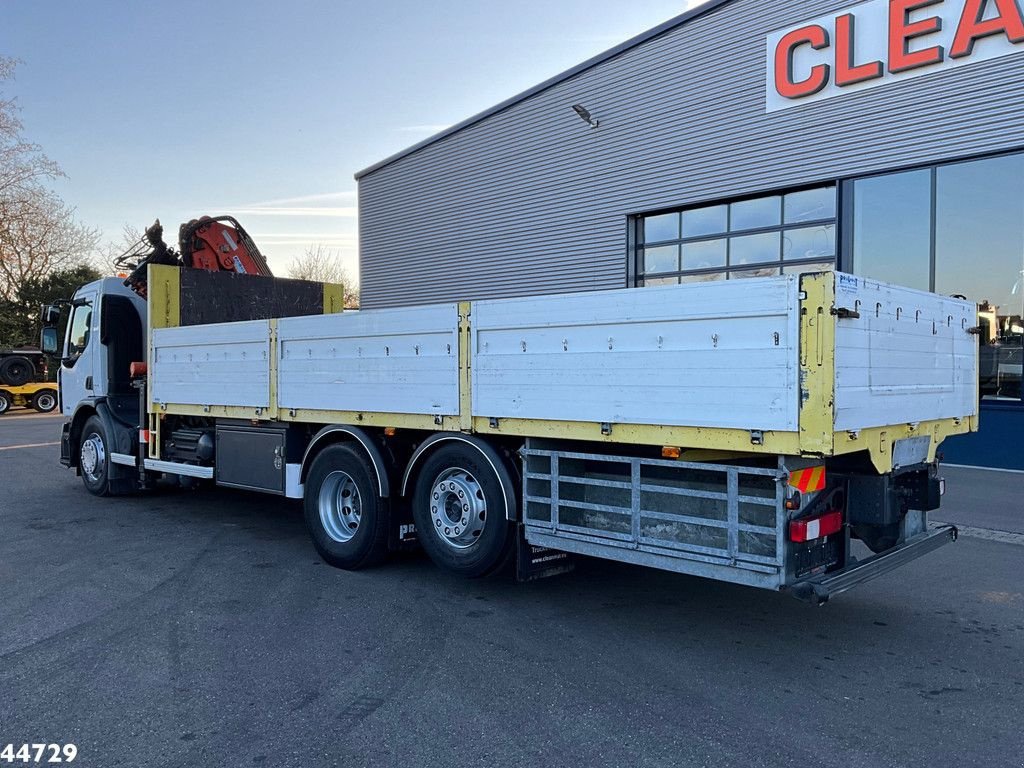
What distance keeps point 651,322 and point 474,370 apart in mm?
1459

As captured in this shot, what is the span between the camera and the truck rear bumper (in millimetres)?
4219

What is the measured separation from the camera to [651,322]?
466 centimetres

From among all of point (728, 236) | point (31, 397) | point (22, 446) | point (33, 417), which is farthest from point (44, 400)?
point (728, 236)

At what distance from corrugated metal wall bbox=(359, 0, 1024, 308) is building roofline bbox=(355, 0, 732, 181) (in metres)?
0.12

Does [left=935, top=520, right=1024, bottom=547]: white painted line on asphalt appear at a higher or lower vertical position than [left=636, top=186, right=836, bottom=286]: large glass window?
lower

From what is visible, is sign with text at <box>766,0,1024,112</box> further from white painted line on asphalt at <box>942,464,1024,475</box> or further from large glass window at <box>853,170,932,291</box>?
white painted line on asphalt at <box>942,464,1024,475</box>

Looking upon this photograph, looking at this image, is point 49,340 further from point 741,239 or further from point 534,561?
point 741,239

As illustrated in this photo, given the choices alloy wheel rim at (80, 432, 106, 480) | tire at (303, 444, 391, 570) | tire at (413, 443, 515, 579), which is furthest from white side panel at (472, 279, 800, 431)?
alloy wheel rim at (80, 432, 106, 480)

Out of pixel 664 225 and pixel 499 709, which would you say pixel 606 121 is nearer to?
pixel 664 225

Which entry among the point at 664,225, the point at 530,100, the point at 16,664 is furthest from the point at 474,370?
the point at 530,100

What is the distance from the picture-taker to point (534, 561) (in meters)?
5.57

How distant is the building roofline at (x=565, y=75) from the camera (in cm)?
1398

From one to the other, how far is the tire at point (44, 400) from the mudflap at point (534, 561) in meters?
27.3

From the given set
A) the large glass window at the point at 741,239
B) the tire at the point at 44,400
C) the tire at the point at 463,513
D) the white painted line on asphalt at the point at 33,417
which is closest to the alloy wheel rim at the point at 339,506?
the tire at the point at 463,513
